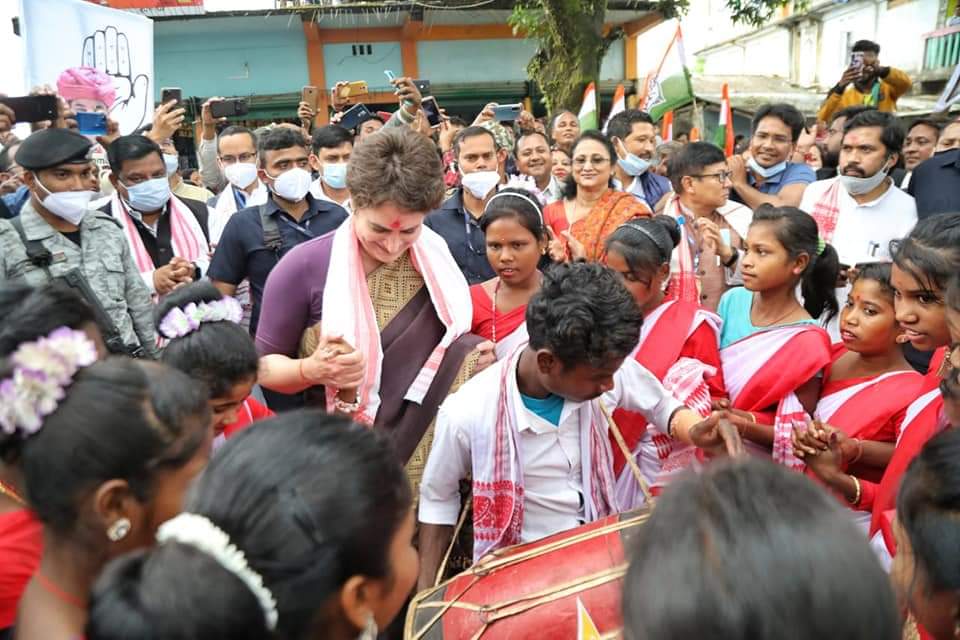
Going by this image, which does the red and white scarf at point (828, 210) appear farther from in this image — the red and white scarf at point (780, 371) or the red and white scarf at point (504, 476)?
the red and white scarf at point (504, 476)

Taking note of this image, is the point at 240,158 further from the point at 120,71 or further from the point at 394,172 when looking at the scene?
the point at 394,172

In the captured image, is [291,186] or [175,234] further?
[175,234]

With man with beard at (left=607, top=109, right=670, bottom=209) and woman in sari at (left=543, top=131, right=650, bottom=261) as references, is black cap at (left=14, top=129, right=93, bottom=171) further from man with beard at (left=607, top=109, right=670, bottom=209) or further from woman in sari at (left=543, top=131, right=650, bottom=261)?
man with beard at (left=607, top=109, right=670, bottom=209)

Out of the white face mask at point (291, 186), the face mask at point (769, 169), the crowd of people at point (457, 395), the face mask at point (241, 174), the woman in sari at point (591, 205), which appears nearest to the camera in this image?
the crowd of people at point (457, 395)

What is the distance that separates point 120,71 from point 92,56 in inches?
7.8

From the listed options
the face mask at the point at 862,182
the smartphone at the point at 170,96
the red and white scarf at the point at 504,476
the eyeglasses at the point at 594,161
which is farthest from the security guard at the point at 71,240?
the face mask at the point at 862,182

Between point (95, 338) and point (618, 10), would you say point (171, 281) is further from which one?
point (618, 10)

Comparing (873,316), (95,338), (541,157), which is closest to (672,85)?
(541,157)

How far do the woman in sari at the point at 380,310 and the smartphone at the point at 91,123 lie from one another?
10.0 feet

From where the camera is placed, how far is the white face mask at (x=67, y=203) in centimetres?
291

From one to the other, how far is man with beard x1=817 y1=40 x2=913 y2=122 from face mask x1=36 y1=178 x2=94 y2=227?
247 inches

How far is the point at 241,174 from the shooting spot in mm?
4781

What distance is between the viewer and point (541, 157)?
5.41 meters

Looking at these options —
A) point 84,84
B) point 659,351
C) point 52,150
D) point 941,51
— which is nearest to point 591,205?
point 659,351
